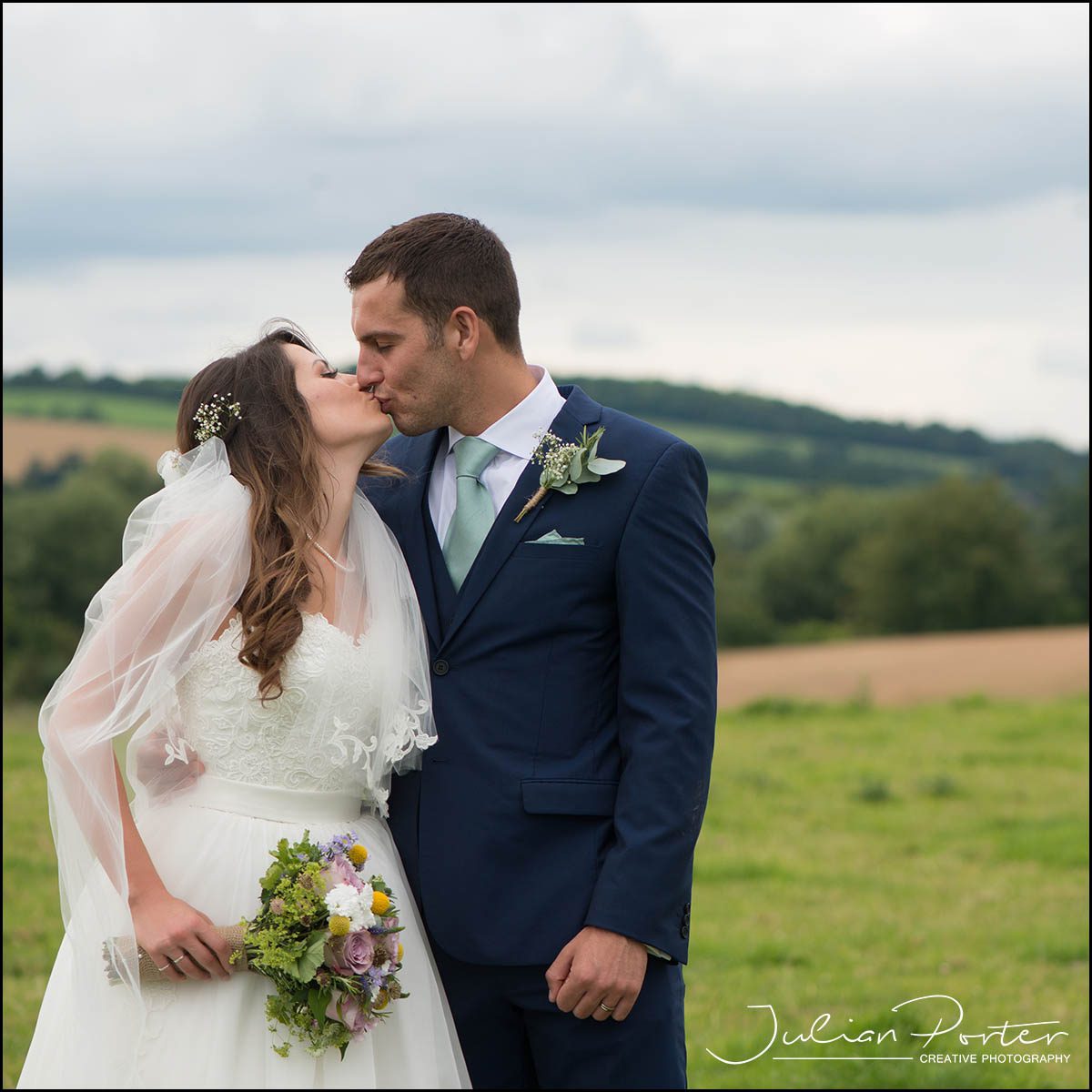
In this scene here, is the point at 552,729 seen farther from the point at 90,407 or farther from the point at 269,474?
the point at 90,407

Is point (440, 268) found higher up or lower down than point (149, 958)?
higher up

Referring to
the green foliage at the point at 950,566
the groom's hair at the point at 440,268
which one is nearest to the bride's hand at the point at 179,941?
the groom's hair at the point at 440,268

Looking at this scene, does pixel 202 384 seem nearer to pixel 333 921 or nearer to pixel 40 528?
pixel 333 921

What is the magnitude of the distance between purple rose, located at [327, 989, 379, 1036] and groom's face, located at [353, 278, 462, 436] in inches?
61.8

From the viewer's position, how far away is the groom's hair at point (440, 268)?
3.87 metres

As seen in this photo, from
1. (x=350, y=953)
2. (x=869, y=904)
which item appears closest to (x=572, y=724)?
A: (x=350, y=953)

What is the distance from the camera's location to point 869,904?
9.01 metres

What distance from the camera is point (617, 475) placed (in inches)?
150

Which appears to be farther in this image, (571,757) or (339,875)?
(571,757)

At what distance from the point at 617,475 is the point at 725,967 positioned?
4.58 metres

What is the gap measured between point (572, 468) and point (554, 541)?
21cm

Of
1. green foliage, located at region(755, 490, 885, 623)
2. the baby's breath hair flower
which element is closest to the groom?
the baby's breath hair flower

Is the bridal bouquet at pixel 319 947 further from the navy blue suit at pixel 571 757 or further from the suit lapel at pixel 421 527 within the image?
the suit lapel at pixel 421 527

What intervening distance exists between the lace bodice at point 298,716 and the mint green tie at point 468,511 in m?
0.39
